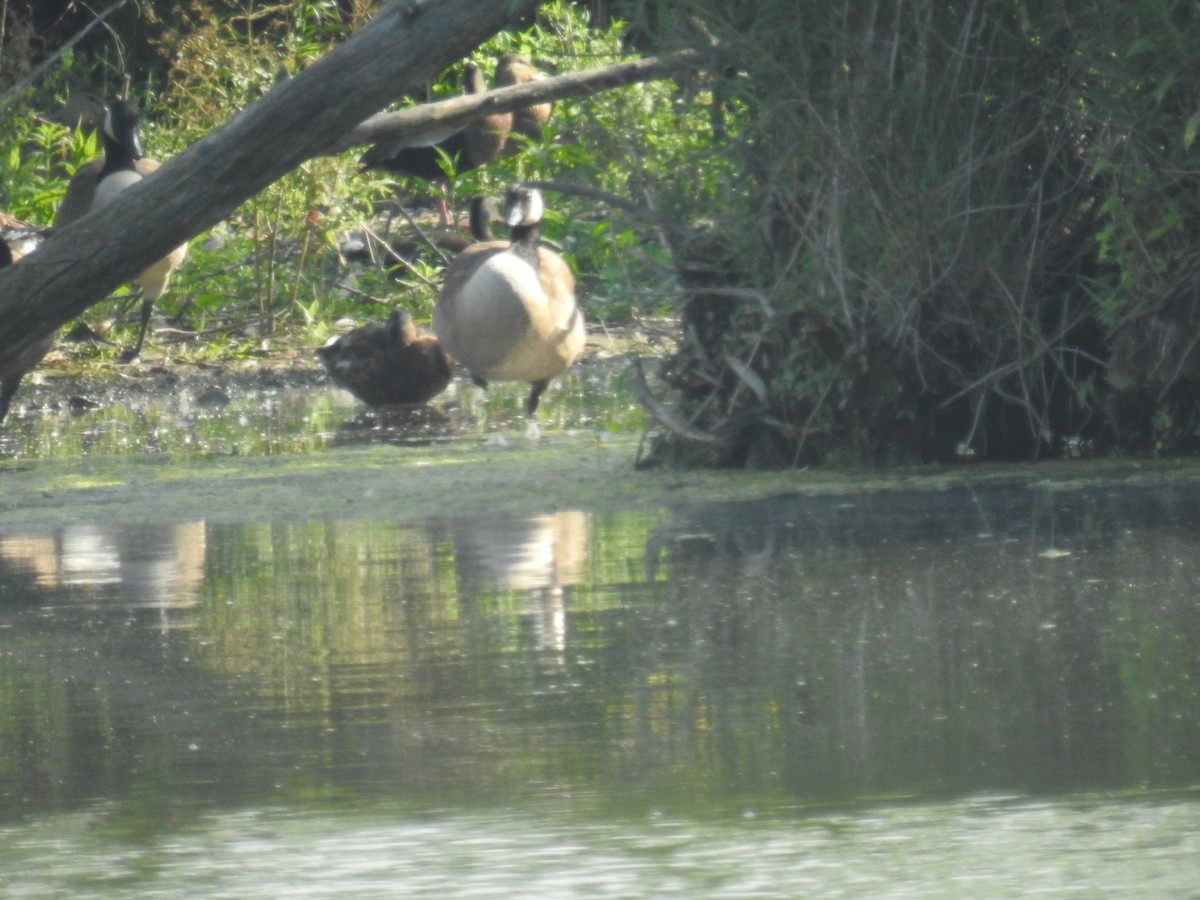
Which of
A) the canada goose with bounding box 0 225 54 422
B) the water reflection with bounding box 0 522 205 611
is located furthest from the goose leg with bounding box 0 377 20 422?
the water reflection with bounding box 0 522 205 611

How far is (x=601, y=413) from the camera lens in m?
9.12

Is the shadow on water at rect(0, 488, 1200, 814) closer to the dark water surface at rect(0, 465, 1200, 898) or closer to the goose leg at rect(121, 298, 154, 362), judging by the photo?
the dark water surface at rect(0, 465, 1200, 898)

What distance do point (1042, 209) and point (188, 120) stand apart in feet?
24.6

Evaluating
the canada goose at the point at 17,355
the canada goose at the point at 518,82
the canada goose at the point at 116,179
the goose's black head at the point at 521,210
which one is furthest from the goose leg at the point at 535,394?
the canada goose at the point at 518,82

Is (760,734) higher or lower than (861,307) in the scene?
lower

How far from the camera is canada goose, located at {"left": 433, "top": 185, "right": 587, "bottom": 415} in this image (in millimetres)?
9164

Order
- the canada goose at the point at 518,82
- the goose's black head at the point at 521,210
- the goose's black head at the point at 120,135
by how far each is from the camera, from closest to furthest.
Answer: the goose's black head at the point at 521,210 < the goose's black head at the point at 120,135 < the canada goose at the point at 518,82

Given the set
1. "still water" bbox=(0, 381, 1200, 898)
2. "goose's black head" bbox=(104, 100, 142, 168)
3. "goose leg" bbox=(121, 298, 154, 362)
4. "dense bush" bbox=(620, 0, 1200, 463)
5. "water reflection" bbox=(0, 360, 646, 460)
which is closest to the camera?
"still water" bbox=(0, 381, 1200, 898)

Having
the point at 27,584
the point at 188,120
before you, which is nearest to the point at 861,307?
the point at 27,584

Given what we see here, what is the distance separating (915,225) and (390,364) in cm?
446

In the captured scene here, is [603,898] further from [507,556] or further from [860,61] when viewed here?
[860,61]

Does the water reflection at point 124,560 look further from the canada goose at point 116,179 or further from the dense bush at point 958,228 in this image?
the canada goose at point 116,179

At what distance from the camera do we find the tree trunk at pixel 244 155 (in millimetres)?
7215

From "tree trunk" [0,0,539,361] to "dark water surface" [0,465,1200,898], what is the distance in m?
2.02
